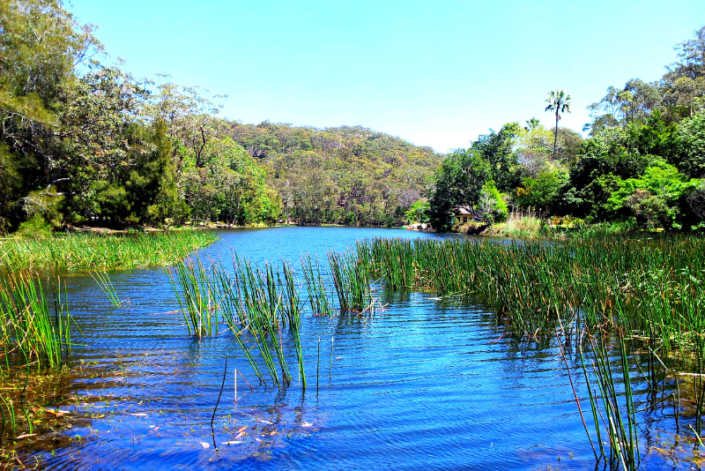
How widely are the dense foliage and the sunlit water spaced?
1791cm

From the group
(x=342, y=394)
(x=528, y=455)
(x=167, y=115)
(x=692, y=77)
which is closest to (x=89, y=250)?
(x=342, y=394)

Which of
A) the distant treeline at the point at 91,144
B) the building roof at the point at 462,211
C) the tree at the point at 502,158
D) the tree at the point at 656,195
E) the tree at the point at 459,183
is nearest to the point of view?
the distant treeline at the point at 91,144

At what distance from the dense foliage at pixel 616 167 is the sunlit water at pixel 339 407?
705 inches

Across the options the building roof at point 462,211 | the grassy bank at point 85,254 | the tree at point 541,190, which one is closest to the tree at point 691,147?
the tree at point 541,190

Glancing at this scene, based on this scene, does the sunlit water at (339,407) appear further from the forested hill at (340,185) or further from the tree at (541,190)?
the forested hill at (340,185)

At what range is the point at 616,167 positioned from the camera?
85.2ft

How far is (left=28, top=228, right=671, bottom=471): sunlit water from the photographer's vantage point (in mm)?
2746

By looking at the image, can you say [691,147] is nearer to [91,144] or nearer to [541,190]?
[541,190]

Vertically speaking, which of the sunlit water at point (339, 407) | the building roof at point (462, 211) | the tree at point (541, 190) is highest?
the tree at point (541, 190)

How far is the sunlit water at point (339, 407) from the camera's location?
9.01ft

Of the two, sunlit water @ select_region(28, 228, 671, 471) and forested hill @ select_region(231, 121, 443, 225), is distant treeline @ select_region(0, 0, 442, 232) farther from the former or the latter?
forested hill @ select_region(231, 121, 443, 225)

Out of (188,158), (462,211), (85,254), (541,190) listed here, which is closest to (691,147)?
(541,190)

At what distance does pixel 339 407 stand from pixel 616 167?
90.2 feet

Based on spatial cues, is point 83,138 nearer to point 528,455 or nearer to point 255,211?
point 528,455
